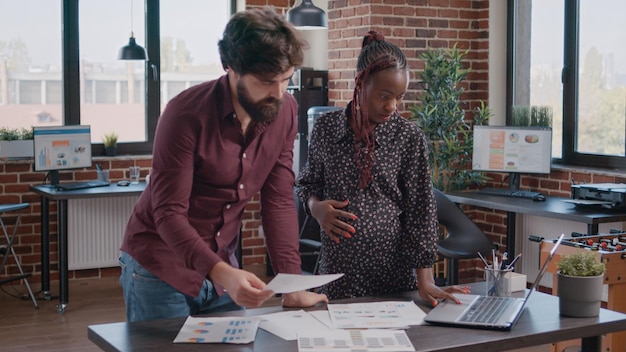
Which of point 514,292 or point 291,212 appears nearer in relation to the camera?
point 291,212

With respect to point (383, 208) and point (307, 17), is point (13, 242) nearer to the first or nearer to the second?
point (307, 17)

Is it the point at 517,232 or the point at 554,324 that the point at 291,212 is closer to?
the point at 554,324

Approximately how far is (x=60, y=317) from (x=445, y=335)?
12.9 ft

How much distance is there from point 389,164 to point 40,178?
4281mm

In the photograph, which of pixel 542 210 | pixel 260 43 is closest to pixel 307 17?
pixel 542 210

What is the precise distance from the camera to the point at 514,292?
284cm

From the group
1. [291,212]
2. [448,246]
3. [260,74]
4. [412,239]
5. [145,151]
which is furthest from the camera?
[145,151]

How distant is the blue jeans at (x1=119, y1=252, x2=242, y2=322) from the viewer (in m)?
2.42

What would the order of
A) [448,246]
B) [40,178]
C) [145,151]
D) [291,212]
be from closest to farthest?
1. [291,212]
2. [448,246]
3. [40,178]
4. [145,151]

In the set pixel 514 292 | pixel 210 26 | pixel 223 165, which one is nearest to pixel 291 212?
pixel 223 165

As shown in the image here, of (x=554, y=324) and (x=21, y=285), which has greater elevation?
(x=554, y=324)

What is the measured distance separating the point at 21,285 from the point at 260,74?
477 cm

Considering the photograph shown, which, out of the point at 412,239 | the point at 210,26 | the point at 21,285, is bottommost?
the point at 21,285

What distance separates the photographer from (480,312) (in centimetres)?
250
